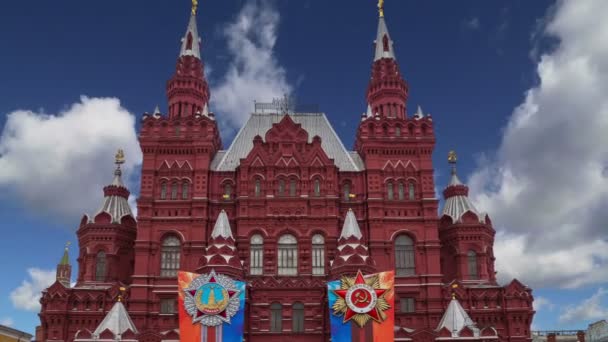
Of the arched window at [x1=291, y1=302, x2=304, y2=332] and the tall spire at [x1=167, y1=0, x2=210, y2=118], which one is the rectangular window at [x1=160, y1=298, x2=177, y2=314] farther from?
the tall spire at [x1=167, y1=0, x2=210, y2=118]

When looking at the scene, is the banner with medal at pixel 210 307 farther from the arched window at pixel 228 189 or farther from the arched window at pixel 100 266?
the arched window at pixel 100 266

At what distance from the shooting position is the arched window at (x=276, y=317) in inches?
2026

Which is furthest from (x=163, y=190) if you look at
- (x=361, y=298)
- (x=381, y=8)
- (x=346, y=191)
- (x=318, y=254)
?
(x=381, y=8)

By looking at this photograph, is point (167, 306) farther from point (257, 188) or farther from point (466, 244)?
point (466, 244)

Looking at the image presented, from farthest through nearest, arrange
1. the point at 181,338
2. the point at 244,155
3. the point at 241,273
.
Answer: the point at 244,155, the point at 241,273, the point at 181,338

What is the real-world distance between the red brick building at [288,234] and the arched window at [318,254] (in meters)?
0.09

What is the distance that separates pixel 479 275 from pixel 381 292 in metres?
12.4

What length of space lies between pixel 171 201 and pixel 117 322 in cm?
1213

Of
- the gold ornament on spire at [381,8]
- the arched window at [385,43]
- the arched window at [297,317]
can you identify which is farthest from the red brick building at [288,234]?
the gold ornament on spire at [381,8]

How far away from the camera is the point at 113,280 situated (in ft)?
183

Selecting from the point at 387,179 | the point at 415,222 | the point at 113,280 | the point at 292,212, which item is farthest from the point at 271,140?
the point at 113,280

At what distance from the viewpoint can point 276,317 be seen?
51.8 meters

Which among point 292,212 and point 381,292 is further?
point 292,212

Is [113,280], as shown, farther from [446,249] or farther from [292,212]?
[446,249]
